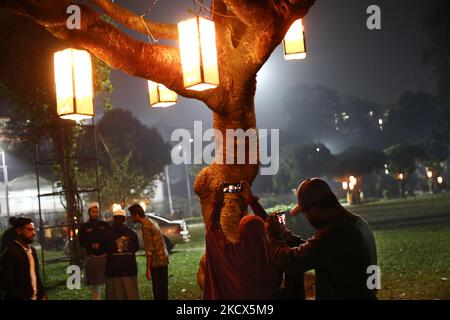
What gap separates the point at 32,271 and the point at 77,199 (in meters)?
7.56

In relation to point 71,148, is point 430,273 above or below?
below

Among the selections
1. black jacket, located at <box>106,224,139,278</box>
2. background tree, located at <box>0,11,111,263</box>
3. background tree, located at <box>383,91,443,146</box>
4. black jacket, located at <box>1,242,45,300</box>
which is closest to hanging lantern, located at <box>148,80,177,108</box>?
black jacket, located at <box>106,224,139,278</box>

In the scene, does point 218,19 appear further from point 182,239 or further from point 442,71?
point 442,71

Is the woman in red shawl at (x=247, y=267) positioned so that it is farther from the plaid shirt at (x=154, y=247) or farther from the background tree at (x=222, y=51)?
the plaid shirt at (x=154, y=247)

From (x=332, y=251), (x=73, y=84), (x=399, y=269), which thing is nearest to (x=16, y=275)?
(x=73, y=84)

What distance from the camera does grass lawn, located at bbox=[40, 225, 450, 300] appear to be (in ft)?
27.8

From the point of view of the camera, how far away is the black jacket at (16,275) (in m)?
5.97

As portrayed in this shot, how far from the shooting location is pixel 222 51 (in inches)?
236

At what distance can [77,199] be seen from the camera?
1355 cm

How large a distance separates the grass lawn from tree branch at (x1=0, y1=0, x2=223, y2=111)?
5212 mm

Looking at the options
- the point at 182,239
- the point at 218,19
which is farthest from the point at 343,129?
the point at 218,19

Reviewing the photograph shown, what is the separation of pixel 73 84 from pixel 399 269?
327 inches
